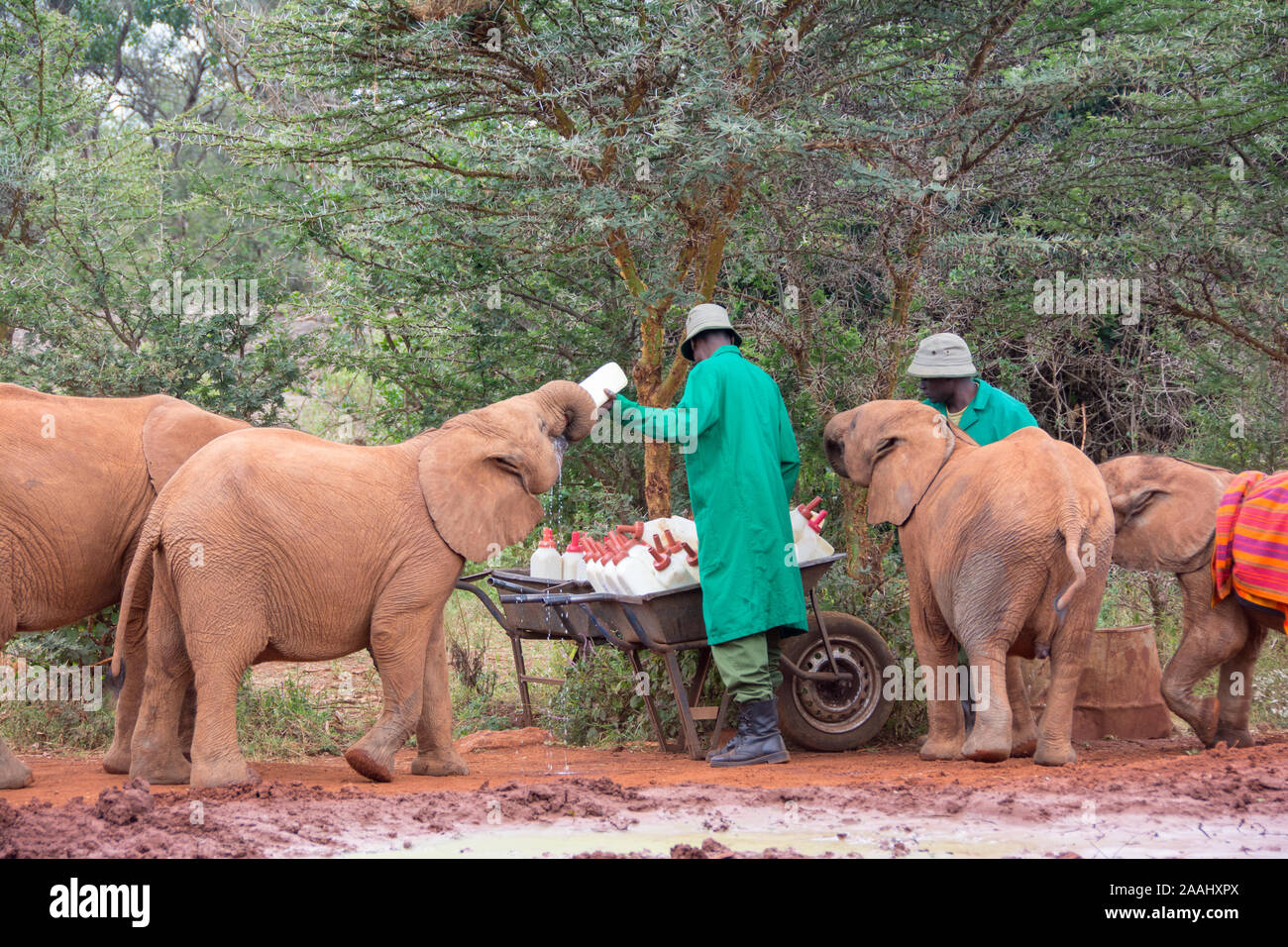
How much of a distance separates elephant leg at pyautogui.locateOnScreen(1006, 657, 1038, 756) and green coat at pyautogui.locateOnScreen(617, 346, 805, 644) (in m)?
1.26

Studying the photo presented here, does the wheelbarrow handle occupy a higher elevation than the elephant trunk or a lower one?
lower

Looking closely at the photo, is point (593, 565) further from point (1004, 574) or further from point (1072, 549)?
point (1072, 549)

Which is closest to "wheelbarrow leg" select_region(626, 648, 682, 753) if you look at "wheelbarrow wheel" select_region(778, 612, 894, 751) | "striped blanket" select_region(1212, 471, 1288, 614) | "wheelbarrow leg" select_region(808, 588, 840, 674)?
"wheelbarrow wheel" select_region(778, 612, 894, 751)

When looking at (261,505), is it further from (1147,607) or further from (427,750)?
(1147,607)

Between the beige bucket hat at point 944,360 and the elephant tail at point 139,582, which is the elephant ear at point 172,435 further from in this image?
the beige bucket hat at point 944,360

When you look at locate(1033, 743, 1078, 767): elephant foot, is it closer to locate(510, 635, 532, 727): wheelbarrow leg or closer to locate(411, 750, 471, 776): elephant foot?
locate(411, 750, 471, 776): elephant foot

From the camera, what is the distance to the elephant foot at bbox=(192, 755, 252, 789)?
18.7ft

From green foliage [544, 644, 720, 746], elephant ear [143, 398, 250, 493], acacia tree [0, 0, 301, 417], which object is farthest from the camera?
→ acacia tree [0, 0, 301, 417]

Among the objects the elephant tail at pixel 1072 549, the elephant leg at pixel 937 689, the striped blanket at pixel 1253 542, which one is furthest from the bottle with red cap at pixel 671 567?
the striped blanket at pixel 1253 542

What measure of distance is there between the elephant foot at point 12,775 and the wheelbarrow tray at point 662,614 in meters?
3.16

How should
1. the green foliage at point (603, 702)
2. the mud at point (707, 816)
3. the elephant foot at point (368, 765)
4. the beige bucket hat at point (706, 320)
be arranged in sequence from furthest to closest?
the green foliage at point (603, 702) < the beige bucket hat at point (706, 320) < the elephant foot at point (368, 765) < the mud at point (707, 816)

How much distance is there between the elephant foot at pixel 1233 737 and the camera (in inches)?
280

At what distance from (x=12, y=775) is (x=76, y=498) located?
146 centimetres

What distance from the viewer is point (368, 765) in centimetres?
608
